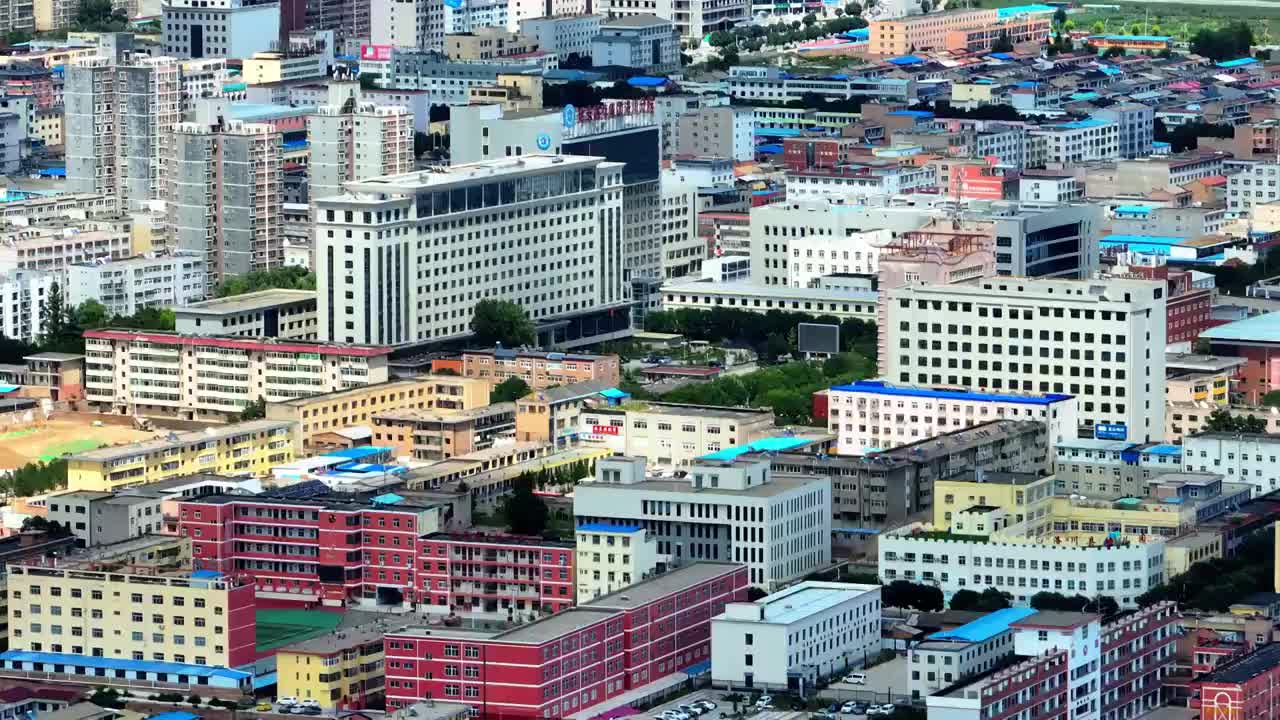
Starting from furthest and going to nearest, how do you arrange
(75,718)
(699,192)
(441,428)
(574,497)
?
1. (699,192)
2. (441,428)
3. (574,497)
4. (75,718)

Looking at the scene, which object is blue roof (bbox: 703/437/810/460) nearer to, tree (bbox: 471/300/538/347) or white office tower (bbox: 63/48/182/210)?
tree (bbox: 471/300/538/347)

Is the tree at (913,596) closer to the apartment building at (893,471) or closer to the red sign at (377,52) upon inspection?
the apartment building at (893,471)

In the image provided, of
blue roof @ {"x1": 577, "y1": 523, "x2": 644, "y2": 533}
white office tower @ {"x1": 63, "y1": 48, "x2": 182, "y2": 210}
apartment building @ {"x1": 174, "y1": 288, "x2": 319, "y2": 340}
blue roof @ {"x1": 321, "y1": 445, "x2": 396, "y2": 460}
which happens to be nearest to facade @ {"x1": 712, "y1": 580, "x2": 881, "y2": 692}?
blue roof @ {"x1": 577, "y1": 523, "x2": 644, "y2": 533}

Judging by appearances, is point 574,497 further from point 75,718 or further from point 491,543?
point 75,718

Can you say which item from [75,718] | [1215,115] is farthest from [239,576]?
[1215,115]

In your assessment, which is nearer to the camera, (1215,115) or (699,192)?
Result: (699,192)

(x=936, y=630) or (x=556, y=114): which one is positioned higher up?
(x=556, y=114)

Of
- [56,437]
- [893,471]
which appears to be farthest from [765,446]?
[56,437]
